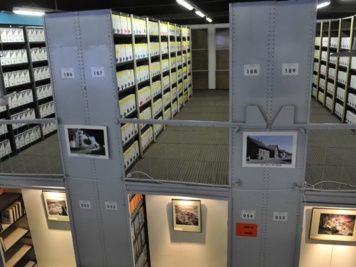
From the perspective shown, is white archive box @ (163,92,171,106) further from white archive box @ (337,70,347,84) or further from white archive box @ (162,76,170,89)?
white archive box @ (337,70,347,84)

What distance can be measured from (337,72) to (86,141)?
6.60 meters

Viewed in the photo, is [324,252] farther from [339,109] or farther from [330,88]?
[330,88]

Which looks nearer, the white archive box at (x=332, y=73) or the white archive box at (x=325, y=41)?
the white archive box at (x=332, y=73)

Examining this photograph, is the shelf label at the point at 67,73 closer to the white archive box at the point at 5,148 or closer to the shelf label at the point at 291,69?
the white archive box at the point at 5,148

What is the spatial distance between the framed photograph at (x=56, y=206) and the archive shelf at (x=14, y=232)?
65 cm

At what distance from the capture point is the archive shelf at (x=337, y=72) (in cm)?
749

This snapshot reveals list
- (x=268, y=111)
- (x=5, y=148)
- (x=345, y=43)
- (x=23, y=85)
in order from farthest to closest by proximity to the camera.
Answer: (x=345, y=43) < (x=23, y=85) < (x=5, y=148) < (x=268, y=111)

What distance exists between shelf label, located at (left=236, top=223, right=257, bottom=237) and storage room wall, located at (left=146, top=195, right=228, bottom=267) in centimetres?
123

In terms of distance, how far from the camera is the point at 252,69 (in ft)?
13.5

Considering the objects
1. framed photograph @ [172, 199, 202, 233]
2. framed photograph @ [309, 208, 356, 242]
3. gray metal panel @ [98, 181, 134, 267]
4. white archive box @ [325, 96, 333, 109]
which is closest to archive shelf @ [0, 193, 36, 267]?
gray metal panel @ [98, 181, 134, 267]

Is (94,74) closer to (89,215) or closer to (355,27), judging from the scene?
(89,215)

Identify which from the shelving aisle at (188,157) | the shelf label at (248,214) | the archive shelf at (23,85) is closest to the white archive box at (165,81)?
the shelving aisle at (188,157)

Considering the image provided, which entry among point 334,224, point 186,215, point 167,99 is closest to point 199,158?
point 186,215

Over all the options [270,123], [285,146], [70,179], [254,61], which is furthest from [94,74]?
[285,146]
